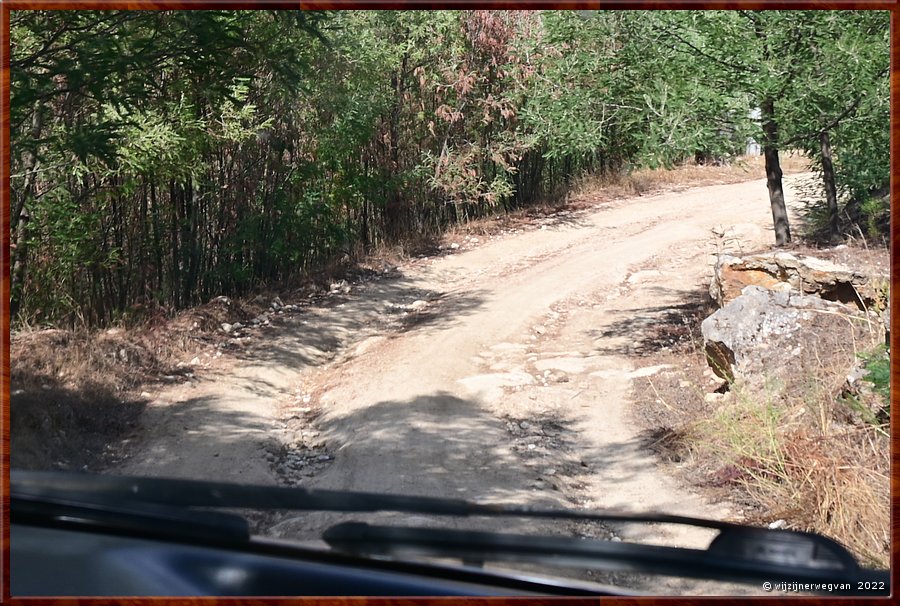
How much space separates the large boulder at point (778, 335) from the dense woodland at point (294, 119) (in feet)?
2.55

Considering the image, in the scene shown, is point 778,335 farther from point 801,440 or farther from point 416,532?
point 416,532

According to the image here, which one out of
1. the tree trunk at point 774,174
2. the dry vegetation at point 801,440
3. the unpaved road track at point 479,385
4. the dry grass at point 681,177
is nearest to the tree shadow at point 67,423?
the unpaved road track at point 479,385

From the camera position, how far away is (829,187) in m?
6.76

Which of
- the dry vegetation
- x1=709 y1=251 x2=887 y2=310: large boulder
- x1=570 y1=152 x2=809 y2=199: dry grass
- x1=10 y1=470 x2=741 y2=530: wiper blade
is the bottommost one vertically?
the dry vegetation

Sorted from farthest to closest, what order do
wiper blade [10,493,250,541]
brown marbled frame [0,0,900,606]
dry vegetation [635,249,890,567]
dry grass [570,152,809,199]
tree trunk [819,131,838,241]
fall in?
dry grass [570,152,809,199] < tree trunk [819,131,838,241] < dry vegetation [635,249,890,567] < brown marbled frame [0,0,900,606] < wiper blade [10,493,250,541]

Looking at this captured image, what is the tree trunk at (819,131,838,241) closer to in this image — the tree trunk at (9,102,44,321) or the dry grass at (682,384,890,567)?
the dry grass at (682,384,890,567)

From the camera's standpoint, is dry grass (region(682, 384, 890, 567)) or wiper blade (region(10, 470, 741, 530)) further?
dry grass (region(682, 384, 890, 567))

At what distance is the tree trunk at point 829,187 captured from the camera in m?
6.14

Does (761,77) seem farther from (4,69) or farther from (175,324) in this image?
(4,69)

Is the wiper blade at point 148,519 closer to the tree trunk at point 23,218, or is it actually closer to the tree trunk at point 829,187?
the tree trunk at point 23,218

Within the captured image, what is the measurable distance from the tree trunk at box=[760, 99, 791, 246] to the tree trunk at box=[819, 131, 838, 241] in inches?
13.2

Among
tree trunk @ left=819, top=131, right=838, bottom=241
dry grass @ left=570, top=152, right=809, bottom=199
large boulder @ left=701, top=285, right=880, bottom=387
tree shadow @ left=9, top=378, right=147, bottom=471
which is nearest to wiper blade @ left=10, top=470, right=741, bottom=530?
tree shadow @ left=9, top=378, right=147, bottom=471

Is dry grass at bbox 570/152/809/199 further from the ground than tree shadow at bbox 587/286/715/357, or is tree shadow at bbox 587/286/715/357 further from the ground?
dry grass at bbox 570/152/809/199

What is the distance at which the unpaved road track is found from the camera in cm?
287
